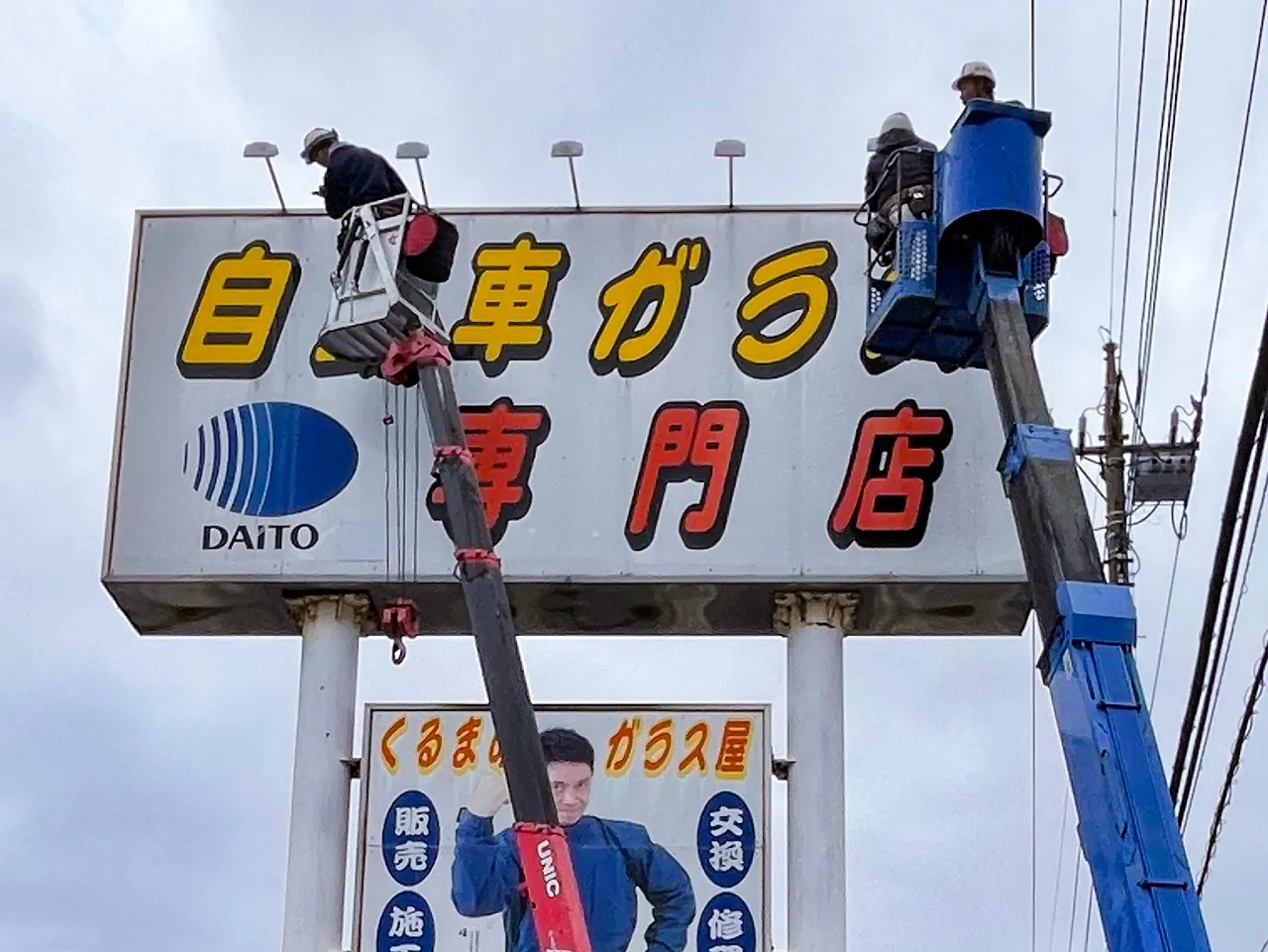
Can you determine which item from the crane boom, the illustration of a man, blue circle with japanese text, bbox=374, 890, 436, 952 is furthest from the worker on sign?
blue circle with japanese text, bbox=374, 890, 436, 952

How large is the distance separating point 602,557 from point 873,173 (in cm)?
481

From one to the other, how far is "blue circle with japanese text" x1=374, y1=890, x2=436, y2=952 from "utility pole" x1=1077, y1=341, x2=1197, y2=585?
25.3 feet

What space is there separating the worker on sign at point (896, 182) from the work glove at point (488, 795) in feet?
19.1

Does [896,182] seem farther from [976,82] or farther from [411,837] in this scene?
[411,837]

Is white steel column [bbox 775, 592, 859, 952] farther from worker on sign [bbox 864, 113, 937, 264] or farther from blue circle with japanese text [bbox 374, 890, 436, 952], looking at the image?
worker on sign [bbox 864, 113, 937, 264]

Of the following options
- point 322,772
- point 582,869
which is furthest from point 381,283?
point 582,869

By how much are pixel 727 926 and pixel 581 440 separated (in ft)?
13.9

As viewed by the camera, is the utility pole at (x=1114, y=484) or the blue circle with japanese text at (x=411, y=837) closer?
the blue circle with japanese text at (x=411, y=837)

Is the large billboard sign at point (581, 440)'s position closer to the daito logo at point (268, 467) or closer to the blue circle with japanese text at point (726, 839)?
the daito logo at point (268, 467)

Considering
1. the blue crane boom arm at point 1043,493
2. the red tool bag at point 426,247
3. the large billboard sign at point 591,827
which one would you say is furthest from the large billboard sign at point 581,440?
the blue crane boom arm at point 1043,493

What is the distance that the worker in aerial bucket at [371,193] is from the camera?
15.0 metres

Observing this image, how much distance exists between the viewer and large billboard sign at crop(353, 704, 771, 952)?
1653cm

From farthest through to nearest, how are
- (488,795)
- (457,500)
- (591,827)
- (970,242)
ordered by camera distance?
1. (488,795)
2. (591,827)
3. (457,500)
4. (970,242)

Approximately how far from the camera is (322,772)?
17016 millimetres
